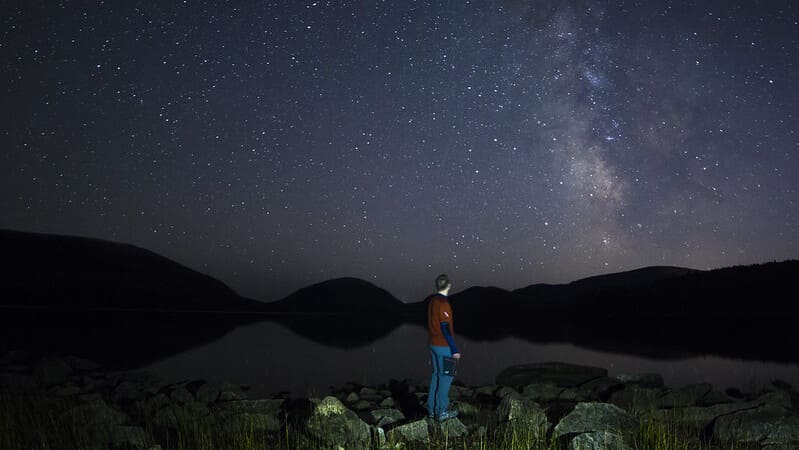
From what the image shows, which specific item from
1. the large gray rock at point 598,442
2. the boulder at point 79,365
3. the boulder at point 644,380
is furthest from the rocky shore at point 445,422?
the boulder at point 79,365

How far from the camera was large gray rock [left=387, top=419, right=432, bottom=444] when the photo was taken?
8.34 m

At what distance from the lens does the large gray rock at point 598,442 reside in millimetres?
7340

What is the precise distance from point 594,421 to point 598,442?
1319 millimetres

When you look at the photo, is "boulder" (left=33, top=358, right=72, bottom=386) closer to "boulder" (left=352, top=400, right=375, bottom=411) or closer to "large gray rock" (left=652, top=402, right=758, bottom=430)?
"boulder" (left=352, top=400, right=375, bottom=411)

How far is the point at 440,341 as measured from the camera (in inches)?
359

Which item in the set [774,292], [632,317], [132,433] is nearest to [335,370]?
[132,433]

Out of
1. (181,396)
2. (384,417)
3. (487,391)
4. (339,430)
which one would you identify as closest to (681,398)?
(487,391)

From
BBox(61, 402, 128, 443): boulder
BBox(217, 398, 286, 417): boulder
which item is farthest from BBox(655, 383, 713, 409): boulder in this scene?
BBox(61, 402, 128, 443): boulder

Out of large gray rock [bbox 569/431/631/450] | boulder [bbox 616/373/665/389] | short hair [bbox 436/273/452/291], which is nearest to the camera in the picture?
large gray rock [bbox 569/431/631/450]

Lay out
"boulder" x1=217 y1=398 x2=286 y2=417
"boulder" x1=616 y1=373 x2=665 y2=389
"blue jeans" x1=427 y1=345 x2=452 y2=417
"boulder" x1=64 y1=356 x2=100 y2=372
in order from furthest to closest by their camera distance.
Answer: "boulder" x1=64 y1=356 x2=100 y2=372, "boulder" x1=616 y1=373 x2=665 y2=389, "boulder" x1=217 y1=398 x2=286 y2=417, "blue jeans" x1=427 y1=345 x2=452 y2=417

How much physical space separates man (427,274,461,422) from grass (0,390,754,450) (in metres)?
0.74

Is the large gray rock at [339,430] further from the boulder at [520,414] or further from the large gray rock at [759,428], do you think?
the large gray rock at [759,428]

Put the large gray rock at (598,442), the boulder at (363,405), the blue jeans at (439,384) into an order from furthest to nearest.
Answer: the boulder at (363,405) < the blue jeans at (439,384) < the large gray rock at (598,442)

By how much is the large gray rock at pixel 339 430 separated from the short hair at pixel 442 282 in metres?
2.49
